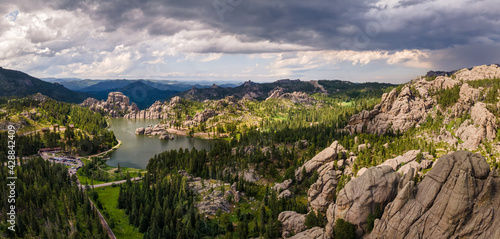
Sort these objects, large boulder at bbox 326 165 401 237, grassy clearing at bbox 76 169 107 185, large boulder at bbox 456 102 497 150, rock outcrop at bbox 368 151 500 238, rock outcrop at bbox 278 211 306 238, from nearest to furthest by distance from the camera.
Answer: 1. rock outcrop at bbox 368 151 500 238
2. large boulder at bbox 326 165 401 237
3. rock outcrop at bbox 278 211 306 238
4. large boulder at bbox 456 102 497 150
5. grassy clearing at bbox 76 169 107 185

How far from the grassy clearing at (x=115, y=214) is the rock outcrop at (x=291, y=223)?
43.7 m

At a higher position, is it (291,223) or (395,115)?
(395,115)

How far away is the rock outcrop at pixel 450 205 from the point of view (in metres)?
53.2

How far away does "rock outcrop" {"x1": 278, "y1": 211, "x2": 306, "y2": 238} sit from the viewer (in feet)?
251

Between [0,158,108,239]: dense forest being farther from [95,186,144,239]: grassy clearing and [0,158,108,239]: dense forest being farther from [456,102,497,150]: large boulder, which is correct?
[456,102,497,150]: large boulder

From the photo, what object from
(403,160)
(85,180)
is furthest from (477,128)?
(85,180)

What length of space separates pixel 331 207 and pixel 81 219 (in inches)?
3088

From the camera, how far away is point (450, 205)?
179 ft

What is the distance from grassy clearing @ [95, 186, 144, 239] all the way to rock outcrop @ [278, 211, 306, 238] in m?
43.7

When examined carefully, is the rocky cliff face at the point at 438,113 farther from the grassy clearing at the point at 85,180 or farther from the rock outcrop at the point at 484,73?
the grassy clearing at the point at 85,180

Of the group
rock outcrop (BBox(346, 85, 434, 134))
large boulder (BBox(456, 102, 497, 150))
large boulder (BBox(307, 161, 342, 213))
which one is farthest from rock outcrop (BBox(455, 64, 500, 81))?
large boulder (BBox(307, 161, 342, 213))

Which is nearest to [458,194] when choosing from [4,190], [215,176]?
[215,176]

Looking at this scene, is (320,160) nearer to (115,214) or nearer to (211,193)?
(211,193)

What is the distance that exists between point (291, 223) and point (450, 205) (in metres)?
39.9
